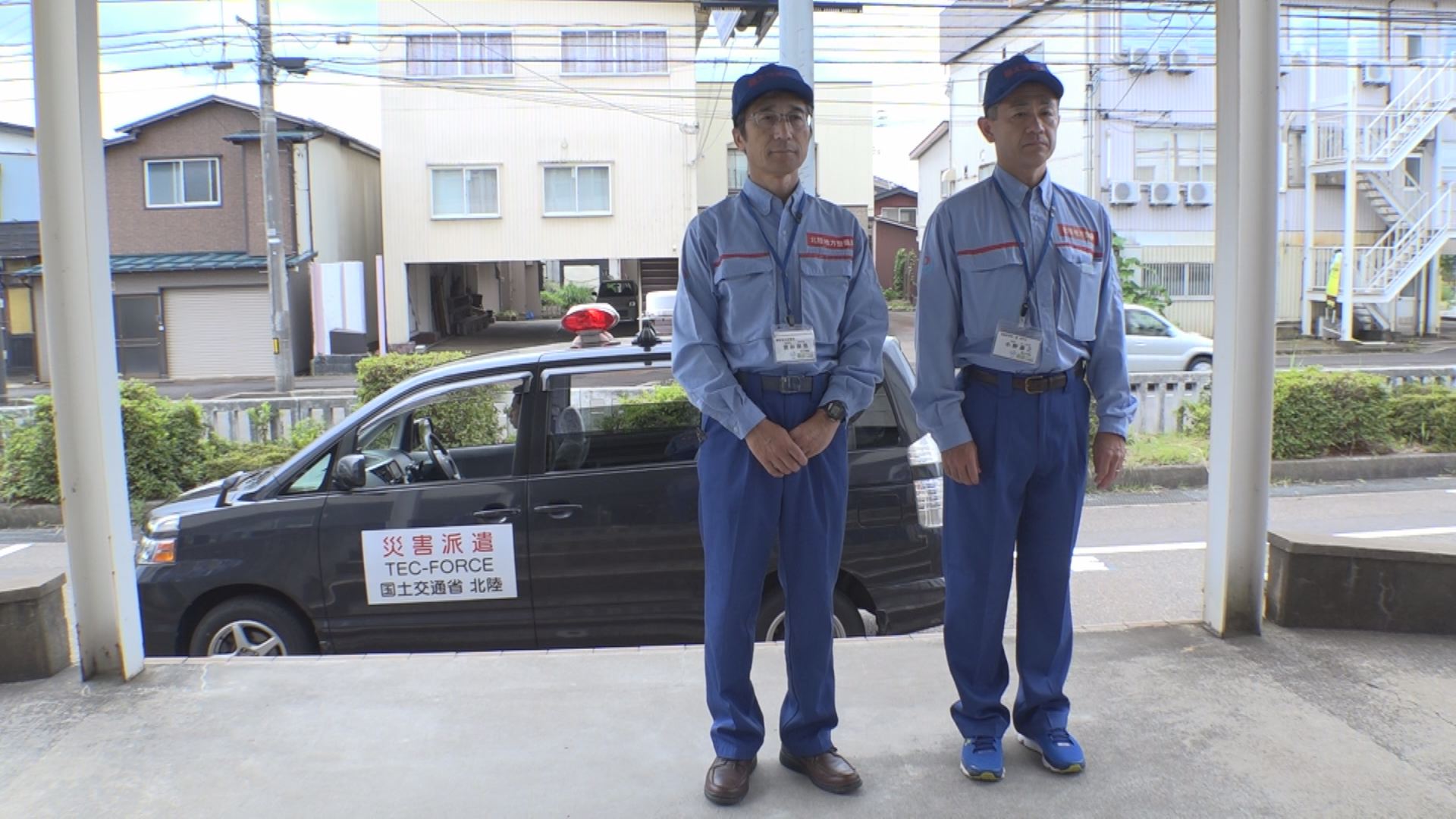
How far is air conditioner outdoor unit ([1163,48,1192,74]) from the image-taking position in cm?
2708

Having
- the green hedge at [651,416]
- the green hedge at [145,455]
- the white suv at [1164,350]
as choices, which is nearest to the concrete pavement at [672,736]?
the green hedge at [651,416]

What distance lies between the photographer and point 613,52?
2655cm

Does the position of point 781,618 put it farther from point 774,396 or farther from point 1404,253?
point 1404,253

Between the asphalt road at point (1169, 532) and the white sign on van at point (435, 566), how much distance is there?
11.6 feet

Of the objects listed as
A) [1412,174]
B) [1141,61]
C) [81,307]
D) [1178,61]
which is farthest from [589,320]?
[1412,174]

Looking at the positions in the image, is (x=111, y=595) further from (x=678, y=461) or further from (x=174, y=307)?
(x=174, y=307)

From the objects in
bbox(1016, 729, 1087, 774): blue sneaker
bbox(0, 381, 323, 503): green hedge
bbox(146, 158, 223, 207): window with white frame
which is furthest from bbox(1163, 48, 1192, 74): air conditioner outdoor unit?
bbox(1016, 729, 1087, 774): blue sneaker

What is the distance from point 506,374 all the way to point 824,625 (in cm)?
242

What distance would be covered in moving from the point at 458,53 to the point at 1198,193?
18.1 m

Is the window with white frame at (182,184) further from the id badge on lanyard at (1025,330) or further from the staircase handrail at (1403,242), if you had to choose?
the staircase handrail at (1403,242)

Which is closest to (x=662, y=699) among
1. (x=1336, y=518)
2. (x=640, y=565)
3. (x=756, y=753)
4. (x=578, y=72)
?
(x=756, y=753)

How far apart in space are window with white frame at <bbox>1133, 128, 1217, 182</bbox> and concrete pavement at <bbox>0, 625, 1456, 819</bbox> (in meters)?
25.4

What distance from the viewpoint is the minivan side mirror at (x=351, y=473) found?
5.14 m

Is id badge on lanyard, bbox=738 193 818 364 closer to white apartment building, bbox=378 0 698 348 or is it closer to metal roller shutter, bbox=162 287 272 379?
white apartment building, bbox=378 0 698 348
